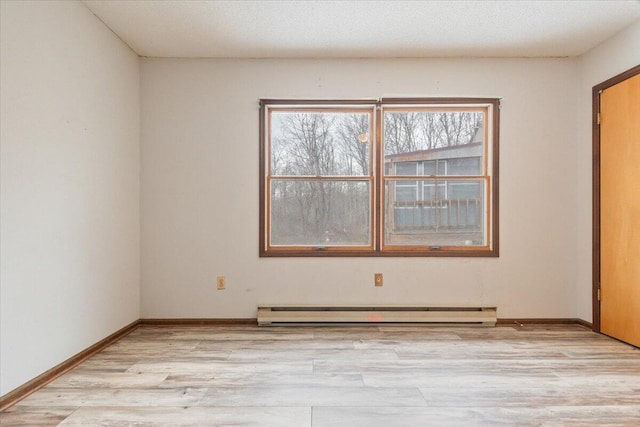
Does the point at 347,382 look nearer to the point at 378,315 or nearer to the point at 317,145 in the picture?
the point at 378,315

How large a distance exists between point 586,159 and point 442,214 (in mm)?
1397

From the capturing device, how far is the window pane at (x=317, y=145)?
407 centimetres

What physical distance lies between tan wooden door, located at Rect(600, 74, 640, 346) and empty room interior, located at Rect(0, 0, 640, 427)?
0.06 ft

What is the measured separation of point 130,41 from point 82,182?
4.73 ft

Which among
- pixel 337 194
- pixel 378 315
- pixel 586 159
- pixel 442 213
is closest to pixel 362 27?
pixel 337 194

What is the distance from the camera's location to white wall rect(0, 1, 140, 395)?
7.57 feet

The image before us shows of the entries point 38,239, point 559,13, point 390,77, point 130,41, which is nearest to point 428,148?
point 390,77

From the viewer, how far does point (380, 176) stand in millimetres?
4043

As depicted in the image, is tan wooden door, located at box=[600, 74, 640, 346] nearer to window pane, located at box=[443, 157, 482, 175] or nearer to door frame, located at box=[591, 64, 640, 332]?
door frame, located at box=[591, 64, 640, 332]

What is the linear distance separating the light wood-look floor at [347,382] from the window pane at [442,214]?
90cm

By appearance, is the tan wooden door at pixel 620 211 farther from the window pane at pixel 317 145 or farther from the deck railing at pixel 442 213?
the window pane at pixel 317 145

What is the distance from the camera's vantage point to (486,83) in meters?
4.02

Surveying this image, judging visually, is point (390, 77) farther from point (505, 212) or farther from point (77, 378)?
point (77, 378)

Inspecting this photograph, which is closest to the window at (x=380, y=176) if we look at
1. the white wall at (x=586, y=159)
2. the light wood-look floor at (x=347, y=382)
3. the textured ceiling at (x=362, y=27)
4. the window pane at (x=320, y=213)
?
the window pane at (x=320, y=213)
